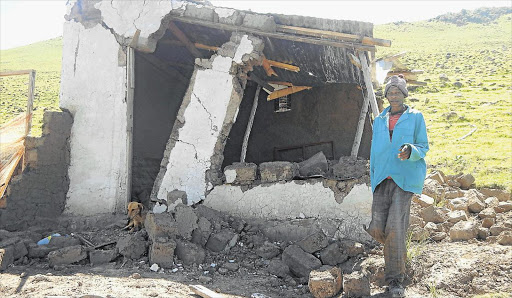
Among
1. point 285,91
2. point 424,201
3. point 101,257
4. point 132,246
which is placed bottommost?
point 101,257

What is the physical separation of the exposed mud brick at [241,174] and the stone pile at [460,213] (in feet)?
7.25

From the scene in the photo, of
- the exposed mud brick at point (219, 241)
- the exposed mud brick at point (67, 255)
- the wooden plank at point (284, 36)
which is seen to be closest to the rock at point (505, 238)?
the wooden plank at point (284, 36)

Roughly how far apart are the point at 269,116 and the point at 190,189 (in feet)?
12.1

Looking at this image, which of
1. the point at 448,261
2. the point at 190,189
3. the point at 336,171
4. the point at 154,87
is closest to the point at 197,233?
the point at 190,189

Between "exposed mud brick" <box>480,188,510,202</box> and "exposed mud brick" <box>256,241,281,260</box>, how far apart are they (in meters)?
4.72

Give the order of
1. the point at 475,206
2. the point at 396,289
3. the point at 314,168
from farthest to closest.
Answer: the point at 475,206 < the point at 314,168 < the point at 396,289

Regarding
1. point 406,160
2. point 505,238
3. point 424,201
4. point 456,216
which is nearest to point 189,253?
point 406,160

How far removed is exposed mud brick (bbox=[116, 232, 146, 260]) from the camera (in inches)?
233

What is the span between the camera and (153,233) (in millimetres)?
6012

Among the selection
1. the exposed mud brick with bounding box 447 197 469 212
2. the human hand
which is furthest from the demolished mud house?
the exposed mud brick with bounding box 447 197 469 212

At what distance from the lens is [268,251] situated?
614 centimetres

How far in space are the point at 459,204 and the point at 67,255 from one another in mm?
5860

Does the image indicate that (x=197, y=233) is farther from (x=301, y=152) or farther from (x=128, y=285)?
(x=301, y=152)

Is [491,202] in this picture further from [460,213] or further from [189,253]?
[189,253]
